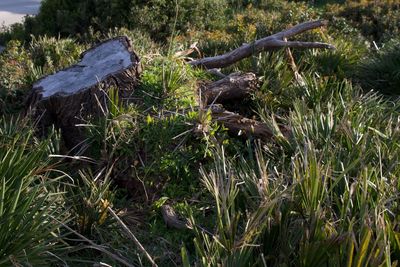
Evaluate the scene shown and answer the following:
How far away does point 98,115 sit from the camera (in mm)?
5812

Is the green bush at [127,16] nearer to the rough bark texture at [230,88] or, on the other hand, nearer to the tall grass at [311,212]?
the rough bark texture at [230,88]

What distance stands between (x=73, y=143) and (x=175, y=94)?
1.04 m

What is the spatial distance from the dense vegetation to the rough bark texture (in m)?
0.13

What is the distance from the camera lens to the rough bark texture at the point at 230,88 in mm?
6617

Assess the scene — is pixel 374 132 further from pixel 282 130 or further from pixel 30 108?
pixel 30 108

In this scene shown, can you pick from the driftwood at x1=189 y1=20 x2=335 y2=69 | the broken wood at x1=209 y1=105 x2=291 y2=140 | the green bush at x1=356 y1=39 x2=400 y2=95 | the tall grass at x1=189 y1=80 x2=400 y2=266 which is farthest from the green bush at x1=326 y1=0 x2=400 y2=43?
the tall grass at x1=189 y1=80 x2=400 y2=266

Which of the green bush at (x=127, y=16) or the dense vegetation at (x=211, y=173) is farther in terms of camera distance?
the green bush at (x=127, y=16)

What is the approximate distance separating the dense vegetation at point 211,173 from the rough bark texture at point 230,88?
0.13 meters

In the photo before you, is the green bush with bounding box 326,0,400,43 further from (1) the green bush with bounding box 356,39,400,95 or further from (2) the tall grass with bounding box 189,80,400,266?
(2) the tall grass with bounding box 189,80,400,266

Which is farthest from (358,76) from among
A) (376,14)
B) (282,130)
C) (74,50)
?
(376,14)

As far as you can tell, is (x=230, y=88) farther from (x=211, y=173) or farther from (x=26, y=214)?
(x=26, y=214)

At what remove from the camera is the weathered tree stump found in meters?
5.89

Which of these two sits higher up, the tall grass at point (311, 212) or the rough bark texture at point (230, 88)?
the tall grass at point (311, 212)

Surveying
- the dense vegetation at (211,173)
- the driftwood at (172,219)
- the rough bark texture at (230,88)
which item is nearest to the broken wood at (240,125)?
the dense vegetation at (211,173)
